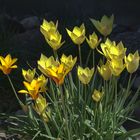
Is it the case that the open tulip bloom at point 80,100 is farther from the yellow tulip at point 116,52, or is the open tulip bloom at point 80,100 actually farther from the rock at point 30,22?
the rock at point 30,22

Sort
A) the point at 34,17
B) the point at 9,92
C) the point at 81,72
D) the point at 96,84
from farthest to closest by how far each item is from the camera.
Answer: the point at 34,17, the point at 9,92, the point at 96,84, the point at 81,72

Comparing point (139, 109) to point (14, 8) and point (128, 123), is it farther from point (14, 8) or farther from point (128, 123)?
point (14, 8)

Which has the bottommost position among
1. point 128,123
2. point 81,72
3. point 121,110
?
point 128,123

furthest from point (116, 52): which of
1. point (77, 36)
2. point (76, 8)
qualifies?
point (76, 8)

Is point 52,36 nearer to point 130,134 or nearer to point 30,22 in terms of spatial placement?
point 130,134

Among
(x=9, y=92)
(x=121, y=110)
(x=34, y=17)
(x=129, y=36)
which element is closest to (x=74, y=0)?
(x=34, y=17)
